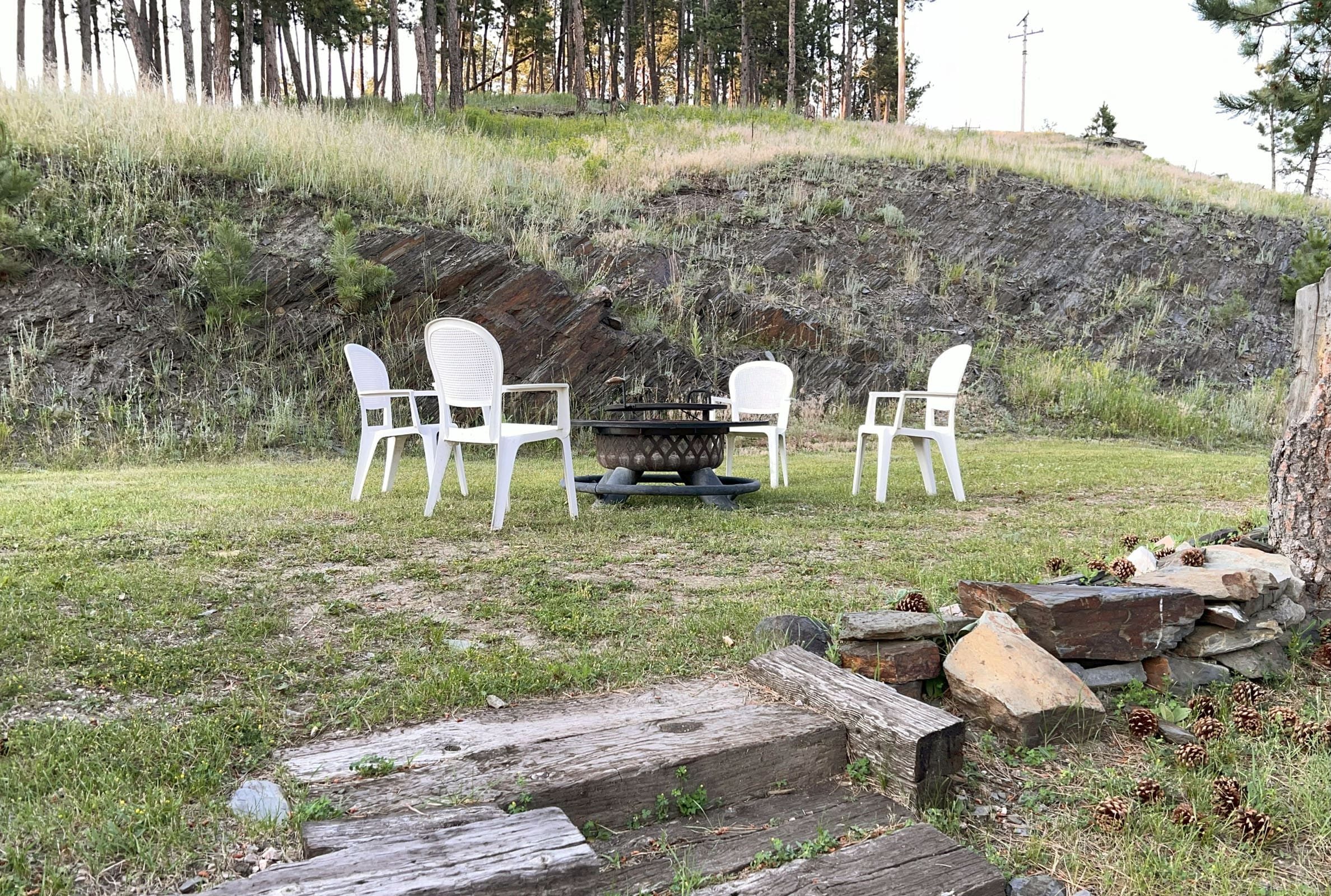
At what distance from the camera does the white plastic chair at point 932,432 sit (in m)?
5.57

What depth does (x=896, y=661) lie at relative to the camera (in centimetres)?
236

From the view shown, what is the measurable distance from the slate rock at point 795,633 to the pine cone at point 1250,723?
1.02 metres

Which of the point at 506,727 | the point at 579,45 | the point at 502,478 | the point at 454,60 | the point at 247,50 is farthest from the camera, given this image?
the point at 247,50

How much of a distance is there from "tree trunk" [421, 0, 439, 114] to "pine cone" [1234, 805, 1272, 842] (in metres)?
17.9

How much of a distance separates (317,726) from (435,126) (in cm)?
1493

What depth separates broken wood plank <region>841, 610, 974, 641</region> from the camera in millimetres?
2402

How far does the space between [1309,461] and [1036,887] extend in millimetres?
2085

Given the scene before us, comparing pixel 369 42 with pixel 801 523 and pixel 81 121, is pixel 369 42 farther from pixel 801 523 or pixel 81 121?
pixel 801 523

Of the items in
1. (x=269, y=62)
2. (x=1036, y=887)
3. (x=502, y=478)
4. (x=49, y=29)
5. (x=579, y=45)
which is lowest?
(x=1036, y=887)

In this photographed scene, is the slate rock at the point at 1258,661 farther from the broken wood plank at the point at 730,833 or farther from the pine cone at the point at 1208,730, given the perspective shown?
the broken wood plank at the point at 730,833

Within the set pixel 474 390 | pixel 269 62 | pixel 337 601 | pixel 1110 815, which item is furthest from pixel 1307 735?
pixel 269 62

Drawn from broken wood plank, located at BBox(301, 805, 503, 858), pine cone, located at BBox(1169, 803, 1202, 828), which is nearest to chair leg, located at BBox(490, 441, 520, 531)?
broken wood plank, located at BBox(301, 805, 503, 858)

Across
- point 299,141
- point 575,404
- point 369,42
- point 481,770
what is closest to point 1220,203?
point 575,404

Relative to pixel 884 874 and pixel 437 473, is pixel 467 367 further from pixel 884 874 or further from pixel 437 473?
pixel 884 874
